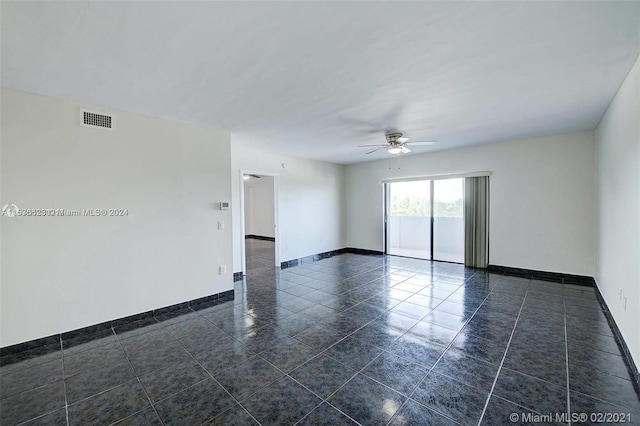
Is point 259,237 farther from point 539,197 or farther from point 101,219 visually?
point 539,197

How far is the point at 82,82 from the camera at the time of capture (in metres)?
2.61

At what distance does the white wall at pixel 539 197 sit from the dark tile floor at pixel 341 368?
4.07 ft

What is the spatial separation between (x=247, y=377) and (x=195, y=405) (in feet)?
1.42

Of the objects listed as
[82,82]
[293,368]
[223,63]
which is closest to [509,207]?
[293,368]

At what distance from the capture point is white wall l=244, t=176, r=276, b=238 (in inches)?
429

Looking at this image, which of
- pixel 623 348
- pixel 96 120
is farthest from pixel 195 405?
pixel 623 348

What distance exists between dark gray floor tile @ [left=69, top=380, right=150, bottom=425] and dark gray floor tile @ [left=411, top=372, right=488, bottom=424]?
6.78ft

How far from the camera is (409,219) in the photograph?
741cm

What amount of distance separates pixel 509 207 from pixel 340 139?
372 cm

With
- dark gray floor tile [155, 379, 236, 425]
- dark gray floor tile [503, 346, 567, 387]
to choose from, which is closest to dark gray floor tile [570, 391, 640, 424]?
dark gray floor tile [503, 346, 567, 387]

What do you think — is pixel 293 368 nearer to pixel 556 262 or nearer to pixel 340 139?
pixel 340 139

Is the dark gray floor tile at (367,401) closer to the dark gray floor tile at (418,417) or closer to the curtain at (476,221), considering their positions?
the dark gray floor tile at (418,417)

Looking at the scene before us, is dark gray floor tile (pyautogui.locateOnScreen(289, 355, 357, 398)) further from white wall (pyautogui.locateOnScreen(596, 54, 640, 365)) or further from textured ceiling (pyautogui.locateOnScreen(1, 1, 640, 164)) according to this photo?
textured ceiling (pyautogui.locateOnScreen(1, 1, 640, 164))

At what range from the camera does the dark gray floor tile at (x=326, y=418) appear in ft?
5.87
